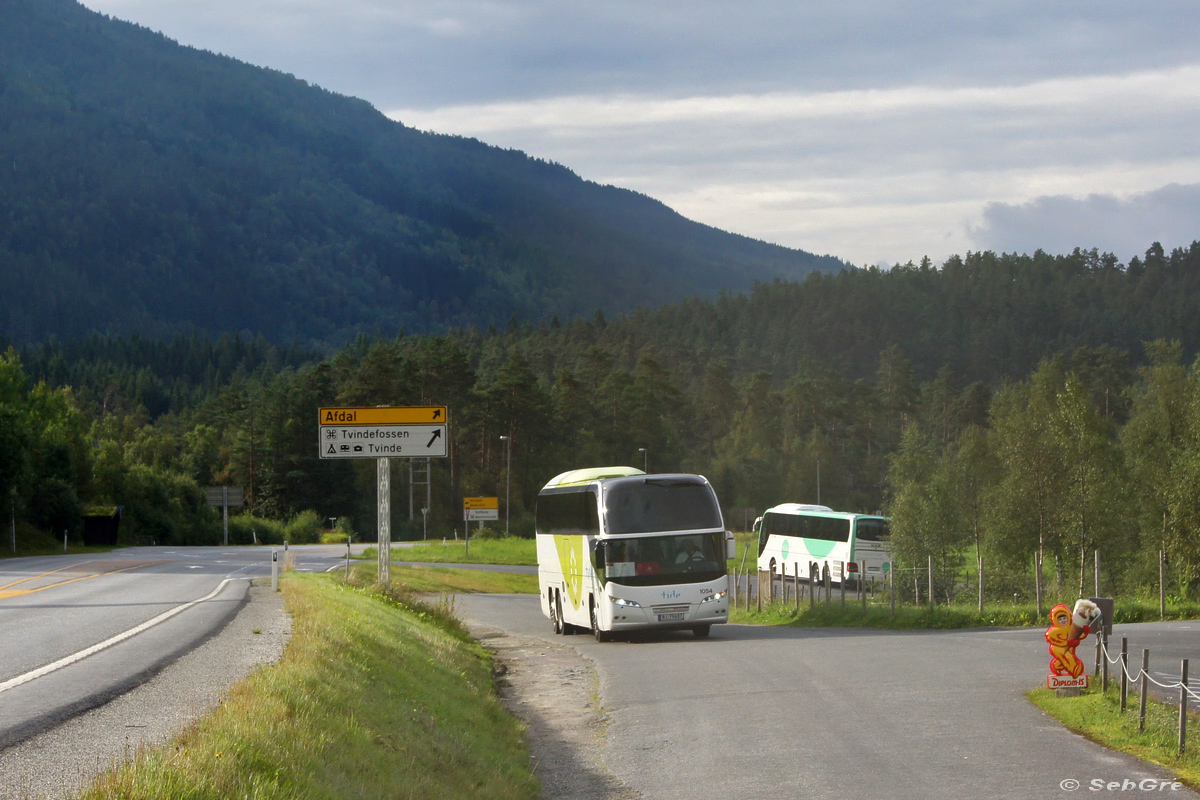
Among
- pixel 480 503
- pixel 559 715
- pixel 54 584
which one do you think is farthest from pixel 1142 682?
pixel 480 503

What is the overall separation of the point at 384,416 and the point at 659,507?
6.44 metres

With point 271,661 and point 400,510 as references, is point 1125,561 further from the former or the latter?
point 400,510

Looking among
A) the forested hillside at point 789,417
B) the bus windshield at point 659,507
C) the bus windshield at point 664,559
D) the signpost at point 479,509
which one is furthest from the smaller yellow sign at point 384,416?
the signpost at point 479,509

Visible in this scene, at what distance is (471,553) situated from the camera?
65.8 meters

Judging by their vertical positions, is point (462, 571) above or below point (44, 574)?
below

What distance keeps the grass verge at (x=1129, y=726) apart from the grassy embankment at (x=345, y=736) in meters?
5.16

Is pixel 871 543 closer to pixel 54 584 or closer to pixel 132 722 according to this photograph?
pixel 54 584

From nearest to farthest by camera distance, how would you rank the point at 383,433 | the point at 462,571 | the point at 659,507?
the point at 659,507 → the point at 383,433 → the point at 462,571

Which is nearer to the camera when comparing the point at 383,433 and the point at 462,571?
the point at 383,433

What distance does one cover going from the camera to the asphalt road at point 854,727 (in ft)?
30.4

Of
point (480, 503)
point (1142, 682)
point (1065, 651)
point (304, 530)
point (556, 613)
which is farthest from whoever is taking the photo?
point (304, 530)

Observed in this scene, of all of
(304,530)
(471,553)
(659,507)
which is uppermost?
(659,507)

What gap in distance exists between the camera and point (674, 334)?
175 meters

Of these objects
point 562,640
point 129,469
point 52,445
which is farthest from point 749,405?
point 562,640
